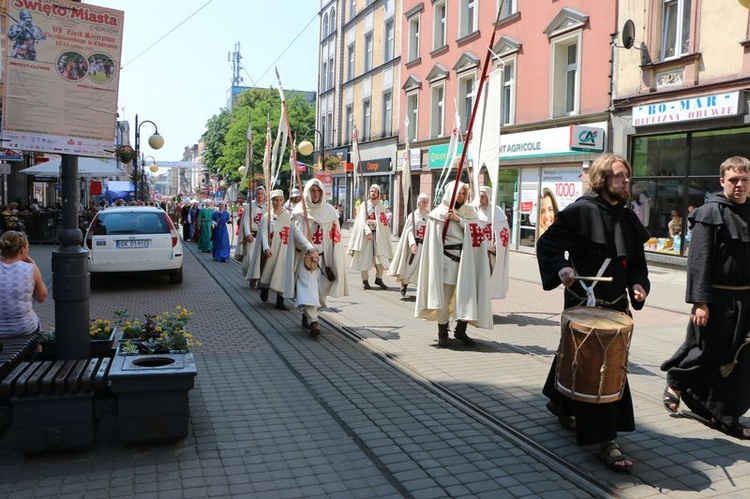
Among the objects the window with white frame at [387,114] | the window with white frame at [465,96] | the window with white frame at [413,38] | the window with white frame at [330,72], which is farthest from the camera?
the window with white frame at [330,72]

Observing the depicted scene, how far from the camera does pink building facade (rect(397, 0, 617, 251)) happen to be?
62.0 feet

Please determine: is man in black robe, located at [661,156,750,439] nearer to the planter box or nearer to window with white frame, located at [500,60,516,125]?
the planter box

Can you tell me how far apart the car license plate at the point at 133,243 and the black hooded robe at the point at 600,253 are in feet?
31.3

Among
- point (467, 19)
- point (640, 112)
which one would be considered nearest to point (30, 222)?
point (467, 19)

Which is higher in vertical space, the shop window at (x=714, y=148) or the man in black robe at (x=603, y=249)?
the shop window at (x=714, y=148)

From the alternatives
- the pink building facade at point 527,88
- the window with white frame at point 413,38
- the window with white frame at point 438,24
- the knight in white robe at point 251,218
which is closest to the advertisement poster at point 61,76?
the knight in white robe at point 251,218

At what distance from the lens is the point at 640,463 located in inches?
168

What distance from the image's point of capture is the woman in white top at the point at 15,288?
527cm

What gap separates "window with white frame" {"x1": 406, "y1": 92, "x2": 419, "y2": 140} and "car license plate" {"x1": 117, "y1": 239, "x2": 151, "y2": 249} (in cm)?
1976

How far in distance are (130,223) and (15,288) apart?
760 cm

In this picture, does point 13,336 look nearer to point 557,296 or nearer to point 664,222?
point 557,296

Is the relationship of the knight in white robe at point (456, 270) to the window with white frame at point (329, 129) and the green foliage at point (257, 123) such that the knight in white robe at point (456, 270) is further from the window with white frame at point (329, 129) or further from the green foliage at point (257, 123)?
the green foliage at point (257, 123)

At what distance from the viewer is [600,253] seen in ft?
14.7

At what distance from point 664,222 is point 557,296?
6.36m
